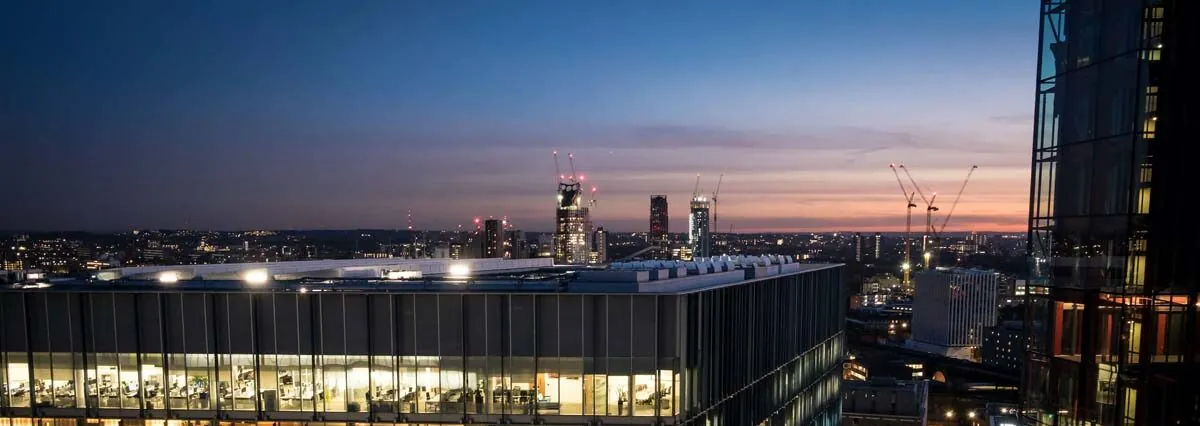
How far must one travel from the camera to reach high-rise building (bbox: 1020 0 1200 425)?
22.5m

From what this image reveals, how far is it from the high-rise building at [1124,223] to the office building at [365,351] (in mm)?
15874

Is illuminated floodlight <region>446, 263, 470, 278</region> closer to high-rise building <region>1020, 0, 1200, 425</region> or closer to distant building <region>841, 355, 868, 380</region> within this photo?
high-rise building <region>1020, 0, 1200, 425</region>

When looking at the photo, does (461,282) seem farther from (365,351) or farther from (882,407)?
(882,407)

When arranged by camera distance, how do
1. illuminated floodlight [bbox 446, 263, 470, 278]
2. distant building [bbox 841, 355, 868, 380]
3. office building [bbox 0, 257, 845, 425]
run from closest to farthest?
1. office building [bbox 0, 257, 845, 425]
2. illuminated floodlight [bbox 446, 263, 470, 278]
3. distant building [bbox 841, 355, 868, 380]

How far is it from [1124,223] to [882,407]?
71.7 metres

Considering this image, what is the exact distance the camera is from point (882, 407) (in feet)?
289

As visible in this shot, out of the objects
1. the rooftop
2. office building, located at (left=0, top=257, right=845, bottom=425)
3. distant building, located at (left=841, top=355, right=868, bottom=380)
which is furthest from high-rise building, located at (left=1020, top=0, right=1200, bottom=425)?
distant building, located at (left=841, top=355, right=868, bottom=380)

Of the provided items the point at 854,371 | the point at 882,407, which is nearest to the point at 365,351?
the point at 882,407

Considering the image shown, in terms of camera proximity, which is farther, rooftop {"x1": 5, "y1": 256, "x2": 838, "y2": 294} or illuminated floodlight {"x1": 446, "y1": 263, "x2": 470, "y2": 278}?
illuminated floodlight {"x1": 446, "y1": 263, "x2": 470, "y2": 278}

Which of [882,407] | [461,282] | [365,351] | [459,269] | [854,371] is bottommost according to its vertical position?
[854,371]

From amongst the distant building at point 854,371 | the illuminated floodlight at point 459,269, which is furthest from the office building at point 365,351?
Result: the distant building at point 854,371

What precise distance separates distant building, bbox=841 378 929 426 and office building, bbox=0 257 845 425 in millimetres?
57333

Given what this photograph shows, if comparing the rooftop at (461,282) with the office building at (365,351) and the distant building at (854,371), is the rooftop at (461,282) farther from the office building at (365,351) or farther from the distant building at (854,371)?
the distant building at (854,371)

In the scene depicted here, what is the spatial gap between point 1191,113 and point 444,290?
30304mm
